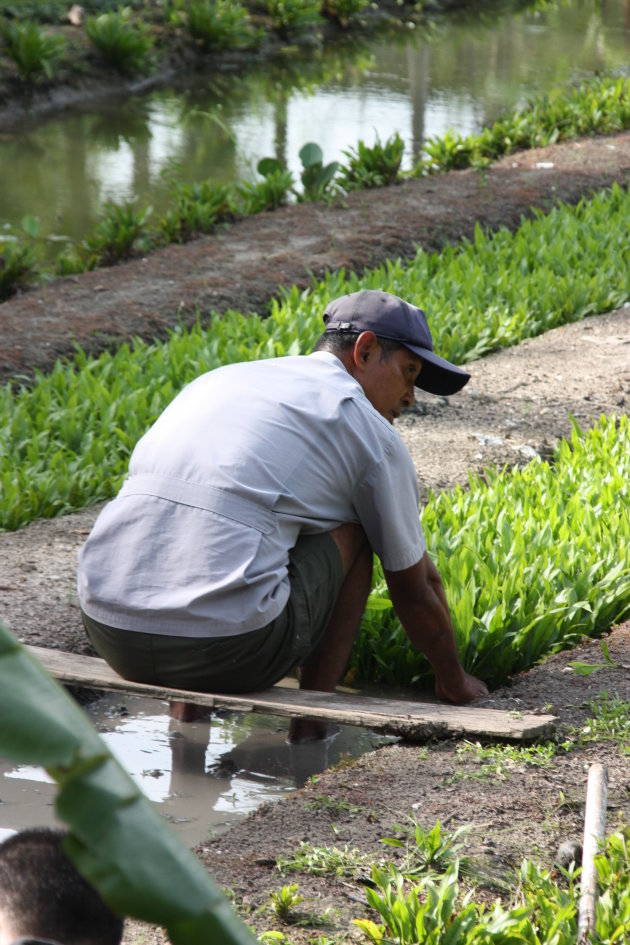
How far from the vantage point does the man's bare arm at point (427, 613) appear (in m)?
2.91

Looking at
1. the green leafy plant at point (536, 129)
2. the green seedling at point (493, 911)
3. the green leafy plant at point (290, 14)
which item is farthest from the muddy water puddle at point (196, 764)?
the green leafy plant at point (290, 14)

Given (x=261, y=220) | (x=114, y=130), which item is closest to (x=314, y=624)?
(x=261, y=220)

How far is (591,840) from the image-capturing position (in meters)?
2.20

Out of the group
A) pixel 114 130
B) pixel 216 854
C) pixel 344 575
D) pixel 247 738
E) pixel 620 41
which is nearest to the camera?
pixel 216 854

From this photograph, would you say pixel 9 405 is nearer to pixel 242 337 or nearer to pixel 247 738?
pixel 242 337

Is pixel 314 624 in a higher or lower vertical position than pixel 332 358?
lower

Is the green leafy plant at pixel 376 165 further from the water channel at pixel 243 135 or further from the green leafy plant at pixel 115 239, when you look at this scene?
the green leafy plant at pixel 115 239

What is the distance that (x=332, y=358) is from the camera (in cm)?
300

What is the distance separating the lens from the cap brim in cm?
312

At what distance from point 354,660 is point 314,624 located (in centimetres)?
68

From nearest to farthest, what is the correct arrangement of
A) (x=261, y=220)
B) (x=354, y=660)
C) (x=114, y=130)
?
(x=354, y=660) < (x=261, y=220) < (x=114, y=130)

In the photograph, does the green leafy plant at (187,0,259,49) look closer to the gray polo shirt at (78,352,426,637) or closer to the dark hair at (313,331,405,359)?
the dark hair at (313,331,405,359)

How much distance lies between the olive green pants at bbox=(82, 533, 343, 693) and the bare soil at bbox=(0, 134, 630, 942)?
30 centimetres

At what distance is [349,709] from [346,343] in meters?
0.94
